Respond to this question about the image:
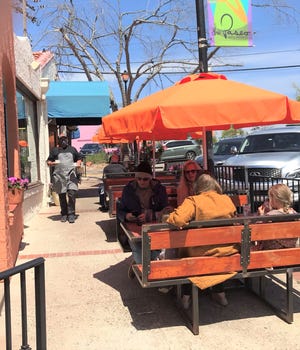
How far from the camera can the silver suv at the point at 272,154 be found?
908 centimetres

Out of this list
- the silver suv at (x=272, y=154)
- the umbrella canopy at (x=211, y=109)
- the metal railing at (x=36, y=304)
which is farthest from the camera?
the silver suv at (x=272, y=154)

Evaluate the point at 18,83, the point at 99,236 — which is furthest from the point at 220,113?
the point at 18,83

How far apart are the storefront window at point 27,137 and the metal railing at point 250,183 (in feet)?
14.2

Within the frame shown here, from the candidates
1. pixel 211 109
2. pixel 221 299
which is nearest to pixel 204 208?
pixel 211 109

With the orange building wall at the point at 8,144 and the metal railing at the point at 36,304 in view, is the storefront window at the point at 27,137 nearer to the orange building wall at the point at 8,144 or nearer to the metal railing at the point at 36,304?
the orange building wall at the point at 8,144

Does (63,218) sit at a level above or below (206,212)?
below

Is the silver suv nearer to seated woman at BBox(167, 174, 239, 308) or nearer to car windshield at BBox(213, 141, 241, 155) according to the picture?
car windshield at BBox(213, 141, 241, 155)

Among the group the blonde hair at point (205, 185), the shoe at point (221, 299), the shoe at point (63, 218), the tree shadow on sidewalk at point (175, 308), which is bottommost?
the tree shadow on sidewalk at point (175, 308)

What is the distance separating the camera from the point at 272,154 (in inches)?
392

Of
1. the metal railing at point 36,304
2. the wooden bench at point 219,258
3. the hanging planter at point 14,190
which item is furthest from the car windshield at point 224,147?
the metal railing at point 36,304

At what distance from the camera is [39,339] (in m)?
2.75

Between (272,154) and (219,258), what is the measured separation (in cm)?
648

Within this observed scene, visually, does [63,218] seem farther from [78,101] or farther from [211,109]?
[211,109]

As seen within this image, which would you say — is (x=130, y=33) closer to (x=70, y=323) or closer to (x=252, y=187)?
(x=252, y=187)
